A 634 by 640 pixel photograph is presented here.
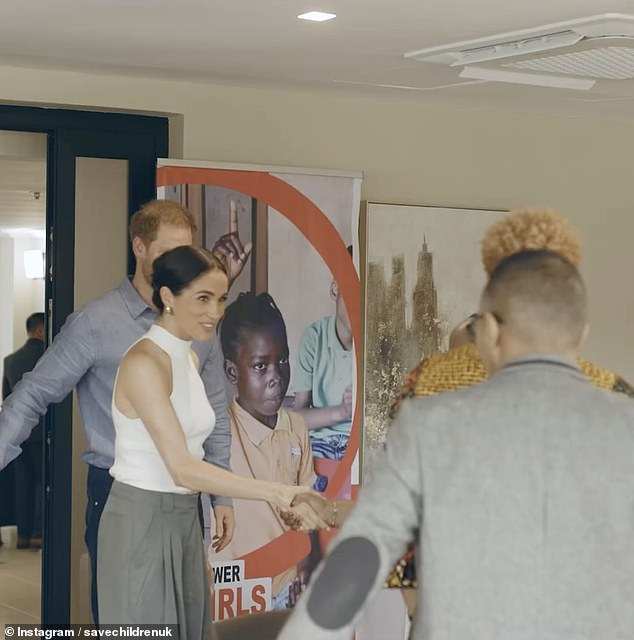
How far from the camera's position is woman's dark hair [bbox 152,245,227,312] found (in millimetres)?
3348

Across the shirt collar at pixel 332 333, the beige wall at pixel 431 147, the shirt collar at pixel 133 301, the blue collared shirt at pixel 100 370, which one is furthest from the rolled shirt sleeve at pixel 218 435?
the beige wall at pixel 431 147

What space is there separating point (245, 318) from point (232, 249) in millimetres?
324

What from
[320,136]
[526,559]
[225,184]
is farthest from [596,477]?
[320,136]

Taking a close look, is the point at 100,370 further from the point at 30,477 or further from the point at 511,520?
the point at 30,477

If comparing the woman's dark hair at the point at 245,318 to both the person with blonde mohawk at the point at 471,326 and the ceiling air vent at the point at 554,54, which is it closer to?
the ceiling air vent at the point at 554,54

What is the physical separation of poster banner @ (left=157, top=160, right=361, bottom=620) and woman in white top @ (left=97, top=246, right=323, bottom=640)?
7.10 ft

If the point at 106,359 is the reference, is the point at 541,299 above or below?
above

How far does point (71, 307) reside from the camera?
554cm

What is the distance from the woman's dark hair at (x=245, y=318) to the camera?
5.54m

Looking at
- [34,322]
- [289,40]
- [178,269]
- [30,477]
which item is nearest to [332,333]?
[289,40]

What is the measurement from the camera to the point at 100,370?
4.14 meters

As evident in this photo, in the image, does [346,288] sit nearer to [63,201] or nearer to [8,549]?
[63,201]

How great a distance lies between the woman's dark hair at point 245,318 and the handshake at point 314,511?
2.36m

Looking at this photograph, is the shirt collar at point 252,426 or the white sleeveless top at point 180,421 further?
the shirt collar at point 252,426
